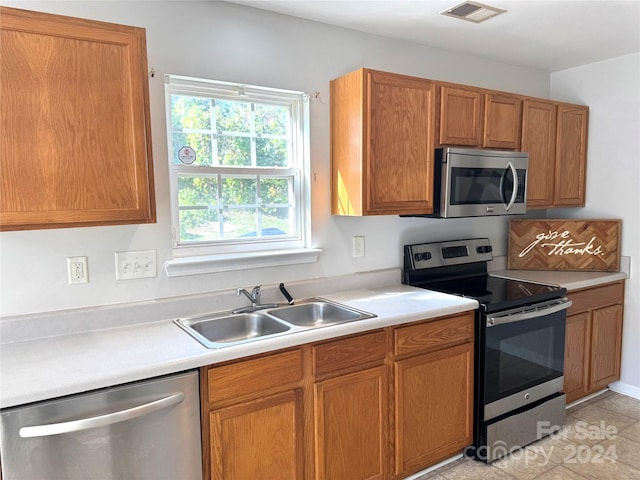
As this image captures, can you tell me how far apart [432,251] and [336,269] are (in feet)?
2.21

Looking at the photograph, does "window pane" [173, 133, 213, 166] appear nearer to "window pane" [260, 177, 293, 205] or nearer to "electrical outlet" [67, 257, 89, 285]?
"window pane" [260, 177, 293, 205]

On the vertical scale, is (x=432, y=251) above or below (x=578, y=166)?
below

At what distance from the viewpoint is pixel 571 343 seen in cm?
287

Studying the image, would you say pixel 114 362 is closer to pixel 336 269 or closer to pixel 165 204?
pixel 165 204

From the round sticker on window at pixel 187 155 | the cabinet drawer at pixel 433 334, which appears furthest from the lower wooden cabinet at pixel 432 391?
the round sticker on window at pixel 187 155

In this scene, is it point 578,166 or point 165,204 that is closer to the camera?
point 165,204

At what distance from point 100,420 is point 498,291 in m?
2.11

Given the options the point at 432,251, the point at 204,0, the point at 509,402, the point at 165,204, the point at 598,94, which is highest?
the point at 204,0

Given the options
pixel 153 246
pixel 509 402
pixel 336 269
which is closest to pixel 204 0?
pixel 153 246

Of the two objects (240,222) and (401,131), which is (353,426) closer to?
(240,222)

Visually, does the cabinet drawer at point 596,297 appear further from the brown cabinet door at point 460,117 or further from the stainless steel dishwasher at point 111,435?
the stainless steel dishwasher at point 111,435

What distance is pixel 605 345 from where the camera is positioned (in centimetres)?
309

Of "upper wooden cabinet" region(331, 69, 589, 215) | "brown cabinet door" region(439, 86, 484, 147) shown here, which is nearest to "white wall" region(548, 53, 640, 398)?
"upper wooden cabinet" region(331, 69, 589, 215)

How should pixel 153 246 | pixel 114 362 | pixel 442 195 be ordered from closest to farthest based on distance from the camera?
1. pixel 114 362
2. pixel 153 246
3. pixel 442 195
